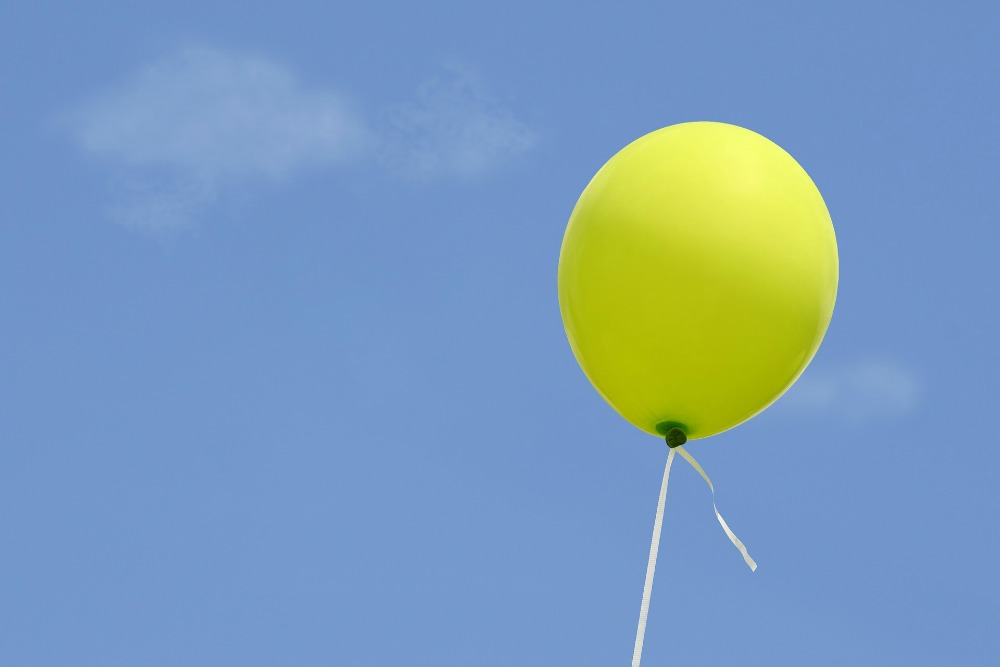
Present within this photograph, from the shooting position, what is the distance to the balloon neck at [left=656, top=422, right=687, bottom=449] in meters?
5.48

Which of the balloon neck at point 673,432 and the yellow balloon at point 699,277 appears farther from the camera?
the balloon neck at point 673,432

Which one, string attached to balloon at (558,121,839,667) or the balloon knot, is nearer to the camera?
string attached to balloon at (558,121,839,667)

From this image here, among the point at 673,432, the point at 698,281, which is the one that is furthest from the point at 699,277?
the point at 673,432

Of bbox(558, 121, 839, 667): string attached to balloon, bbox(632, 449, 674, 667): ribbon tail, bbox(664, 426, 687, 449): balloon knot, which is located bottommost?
bbox(632, 449, 674, 667): ribbon tail

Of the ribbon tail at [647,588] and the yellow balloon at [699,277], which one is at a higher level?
the yellow balloon at [699,277]

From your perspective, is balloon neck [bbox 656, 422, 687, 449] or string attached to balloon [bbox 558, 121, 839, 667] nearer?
string attached to balloon [bbox 558, 121, 839, 667]

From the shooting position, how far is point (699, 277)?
512 cm

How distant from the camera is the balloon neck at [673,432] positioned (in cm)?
548

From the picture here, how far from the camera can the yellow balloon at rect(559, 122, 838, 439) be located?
203 inches

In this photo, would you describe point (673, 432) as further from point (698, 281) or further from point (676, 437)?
point (698, 281)

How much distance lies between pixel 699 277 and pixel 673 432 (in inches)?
27.7

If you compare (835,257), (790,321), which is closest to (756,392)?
(790,321)

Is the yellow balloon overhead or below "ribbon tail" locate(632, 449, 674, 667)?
overhead

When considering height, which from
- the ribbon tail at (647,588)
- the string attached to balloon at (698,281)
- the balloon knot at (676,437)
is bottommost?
the ribbon tail at (647,588)
